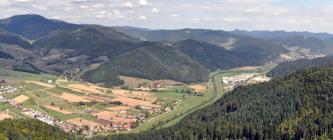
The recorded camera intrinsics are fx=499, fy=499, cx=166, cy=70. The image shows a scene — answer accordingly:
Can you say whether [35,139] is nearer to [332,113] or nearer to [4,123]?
[4,123]

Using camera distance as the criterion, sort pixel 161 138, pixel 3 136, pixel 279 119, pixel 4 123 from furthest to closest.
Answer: pixel 279 119, pixel 161 138, pixel 4 123, pixel 3 136

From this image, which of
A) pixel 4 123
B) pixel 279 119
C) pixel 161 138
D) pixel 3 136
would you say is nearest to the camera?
pixel 3 136

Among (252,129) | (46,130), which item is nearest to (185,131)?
(252,129)

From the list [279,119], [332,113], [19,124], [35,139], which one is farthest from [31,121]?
[332,113]

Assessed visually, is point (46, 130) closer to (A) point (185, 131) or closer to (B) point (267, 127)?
(A) point (185, 131)

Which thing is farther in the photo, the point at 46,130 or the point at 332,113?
the point at 332,113

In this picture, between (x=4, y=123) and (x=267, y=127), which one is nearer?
(x=4, y=123)

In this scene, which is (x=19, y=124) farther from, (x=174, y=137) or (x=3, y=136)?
(x=174, y=137)

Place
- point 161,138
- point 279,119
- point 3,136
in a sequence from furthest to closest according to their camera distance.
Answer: point 279,119
point 161,138
point 3,136
